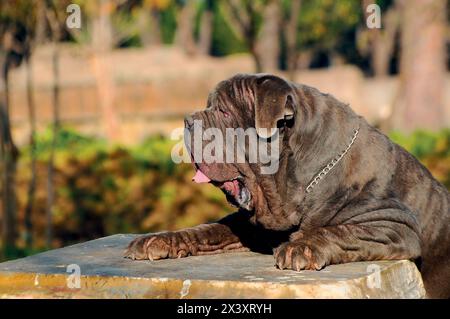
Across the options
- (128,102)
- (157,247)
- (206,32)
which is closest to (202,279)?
(157,247)

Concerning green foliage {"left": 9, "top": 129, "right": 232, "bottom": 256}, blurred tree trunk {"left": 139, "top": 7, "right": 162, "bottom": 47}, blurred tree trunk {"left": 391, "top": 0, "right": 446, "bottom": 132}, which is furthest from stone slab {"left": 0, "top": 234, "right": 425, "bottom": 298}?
blurred tree trunk {"left": 139, "top": 7, "right": 162, "bottom": 47}

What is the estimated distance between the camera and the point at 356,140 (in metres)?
5.64

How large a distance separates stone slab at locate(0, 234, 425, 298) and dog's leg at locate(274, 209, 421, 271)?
0.18 ft

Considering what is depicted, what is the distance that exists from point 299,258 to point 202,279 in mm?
517

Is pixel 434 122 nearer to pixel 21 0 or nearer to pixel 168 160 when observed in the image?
pixel 168 160

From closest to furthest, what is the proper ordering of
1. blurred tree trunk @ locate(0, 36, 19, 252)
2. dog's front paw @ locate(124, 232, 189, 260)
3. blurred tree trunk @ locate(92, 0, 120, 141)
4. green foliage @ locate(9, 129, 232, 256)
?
dog's front paw @ locate(124, 232, 189, 260) < blurred tree trunk @ locate(0, 36, 19, 252) < green foliage @ locate(9, 129, 232, 256) < blurred tree trunk @ locate(92, 0, 120, 141)

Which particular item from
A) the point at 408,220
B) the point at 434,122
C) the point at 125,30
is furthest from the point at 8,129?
the point at 125,30

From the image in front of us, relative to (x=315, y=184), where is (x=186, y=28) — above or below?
above

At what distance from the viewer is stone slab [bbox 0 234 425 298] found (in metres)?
4.79

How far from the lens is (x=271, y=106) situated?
5.30 meters

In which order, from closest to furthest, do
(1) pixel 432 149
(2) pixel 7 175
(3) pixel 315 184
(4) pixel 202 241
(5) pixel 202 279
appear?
(5) pixel 202 279 → (3) pixel 315 184 → (4) pixel 202 241 → (2) pixel 7 175 → (1) pixel 432 149

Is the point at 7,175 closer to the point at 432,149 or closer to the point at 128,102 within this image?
the point at 432,149

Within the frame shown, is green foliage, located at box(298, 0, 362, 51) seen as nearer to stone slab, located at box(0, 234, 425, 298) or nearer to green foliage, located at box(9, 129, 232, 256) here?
green foliage, located at box(9, 129, 232, 256)

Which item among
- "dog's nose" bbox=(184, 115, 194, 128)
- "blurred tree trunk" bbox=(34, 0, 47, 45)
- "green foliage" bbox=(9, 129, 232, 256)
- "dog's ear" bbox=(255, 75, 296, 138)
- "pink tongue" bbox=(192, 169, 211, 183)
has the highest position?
"blurred tree trunk" bbox=(34, 0, 47, 45)
